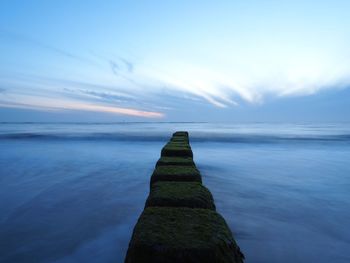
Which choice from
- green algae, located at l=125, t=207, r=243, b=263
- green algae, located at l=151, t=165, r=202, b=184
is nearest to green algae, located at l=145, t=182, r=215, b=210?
green algae, located at l=125, t=207, r=243, b=263

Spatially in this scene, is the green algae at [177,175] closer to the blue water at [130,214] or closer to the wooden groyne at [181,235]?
the wooden groyne at [181,235]

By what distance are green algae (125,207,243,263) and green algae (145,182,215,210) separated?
14.5 inches

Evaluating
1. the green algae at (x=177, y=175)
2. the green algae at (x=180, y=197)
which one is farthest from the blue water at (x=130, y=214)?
the green algae at (x=180, y=197)

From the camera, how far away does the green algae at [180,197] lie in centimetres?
232

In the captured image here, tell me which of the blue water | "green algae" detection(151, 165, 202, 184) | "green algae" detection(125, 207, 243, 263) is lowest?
the blue water

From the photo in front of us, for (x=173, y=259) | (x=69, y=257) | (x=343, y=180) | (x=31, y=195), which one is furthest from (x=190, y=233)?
(x=343, y=180)

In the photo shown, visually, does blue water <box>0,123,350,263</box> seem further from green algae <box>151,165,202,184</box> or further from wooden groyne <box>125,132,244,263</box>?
wooden groyne <box>125,132,244,263</box>

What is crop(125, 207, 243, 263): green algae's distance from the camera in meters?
1.47

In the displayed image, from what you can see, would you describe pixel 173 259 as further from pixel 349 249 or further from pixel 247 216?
pixel 247 216

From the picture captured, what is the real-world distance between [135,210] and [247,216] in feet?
7.41

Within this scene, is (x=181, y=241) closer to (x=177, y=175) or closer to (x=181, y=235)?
(x=181, y=235)

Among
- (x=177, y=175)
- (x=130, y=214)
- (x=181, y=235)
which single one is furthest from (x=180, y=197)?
(x=130, y=214)

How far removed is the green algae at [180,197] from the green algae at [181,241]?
1.21 feet

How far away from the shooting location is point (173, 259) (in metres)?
1.46
